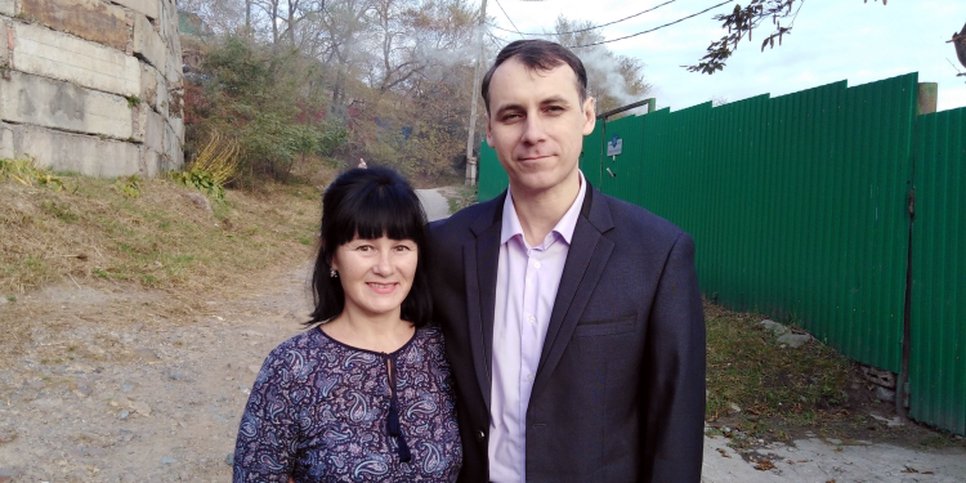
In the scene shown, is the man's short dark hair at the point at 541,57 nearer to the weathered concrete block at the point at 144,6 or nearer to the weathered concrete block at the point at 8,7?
the weathered concrete block at the point at 8,7

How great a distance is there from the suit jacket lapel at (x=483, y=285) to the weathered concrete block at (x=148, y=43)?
9.80m

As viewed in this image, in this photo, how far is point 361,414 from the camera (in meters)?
1.79

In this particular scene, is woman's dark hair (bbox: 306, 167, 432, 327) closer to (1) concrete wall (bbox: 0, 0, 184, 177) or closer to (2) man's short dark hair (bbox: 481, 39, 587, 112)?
(2) man's short dark hair (bbox: 481, 39, 587, 112)

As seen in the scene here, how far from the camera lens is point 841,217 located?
5.14 meters

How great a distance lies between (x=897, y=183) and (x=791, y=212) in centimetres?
128

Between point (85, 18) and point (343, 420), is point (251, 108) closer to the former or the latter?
point (85, 18)

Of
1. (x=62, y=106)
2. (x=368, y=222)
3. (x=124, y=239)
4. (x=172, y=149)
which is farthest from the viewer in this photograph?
(x=172, y=149)

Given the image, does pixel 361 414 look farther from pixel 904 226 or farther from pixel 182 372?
pixel 904 226

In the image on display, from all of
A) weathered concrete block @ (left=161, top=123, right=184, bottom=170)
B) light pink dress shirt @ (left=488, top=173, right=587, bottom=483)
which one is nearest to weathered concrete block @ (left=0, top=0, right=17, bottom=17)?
weathered concrete block @ (left=161, top=123, right=184, bottom=170)

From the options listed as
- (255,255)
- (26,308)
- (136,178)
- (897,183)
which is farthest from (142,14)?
(897,183)

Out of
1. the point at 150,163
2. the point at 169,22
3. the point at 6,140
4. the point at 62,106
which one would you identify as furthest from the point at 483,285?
the point at 169,22

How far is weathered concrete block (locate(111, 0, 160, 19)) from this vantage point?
9.88 m

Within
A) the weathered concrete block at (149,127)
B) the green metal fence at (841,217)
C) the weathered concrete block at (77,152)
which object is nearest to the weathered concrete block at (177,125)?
the weathered concrete block at (149,127)

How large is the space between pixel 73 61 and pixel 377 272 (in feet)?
28.8
